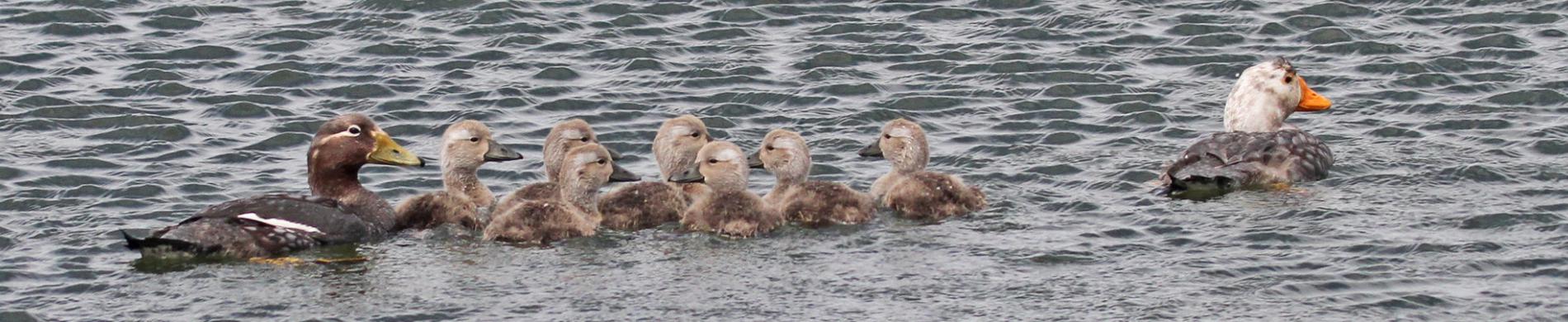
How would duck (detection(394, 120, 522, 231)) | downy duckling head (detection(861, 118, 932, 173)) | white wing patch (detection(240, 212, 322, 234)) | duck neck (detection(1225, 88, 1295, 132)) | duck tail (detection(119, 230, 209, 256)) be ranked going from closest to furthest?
duck tail (detection(119, 230, 209, 256)) < white wing patch (detection(240, 212, 322, 234)) < duck (detection(394, 120, 522, 231)) < downy duckling head (detection(861, 118, 932, 173)) < duck neck (detection(1225, 88, 1295, 132))

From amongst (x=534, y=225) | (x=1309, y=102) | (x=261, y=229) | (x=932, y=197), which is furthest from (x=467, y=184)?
(x=1309, y=102)

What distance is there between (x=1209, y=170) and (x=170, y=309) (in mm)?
6363

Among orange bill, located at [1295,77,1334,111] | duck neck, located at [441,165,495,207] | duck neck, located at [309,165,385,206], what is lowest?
orange bill, located at [1295,77,1334,111]

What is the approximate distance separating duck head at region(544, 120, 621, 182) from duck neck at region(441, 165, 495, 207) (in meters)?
0.47

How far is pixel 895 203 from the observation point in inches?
573

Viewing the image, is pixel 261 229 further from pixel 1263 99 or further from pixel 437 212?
pixel 1263 99

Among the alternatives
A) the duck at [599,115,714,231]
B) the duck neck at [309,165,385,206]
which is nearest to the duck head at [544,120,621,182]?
the duck at [599,115,714,231]

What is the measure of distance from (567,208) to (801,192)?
135 centimetres

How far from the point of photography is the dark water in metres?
12.5

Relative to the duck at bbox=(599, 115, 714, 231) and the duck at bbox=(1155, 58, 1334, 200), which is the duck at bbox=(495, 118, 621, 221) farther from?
the duck at bbox=(1155, 58, 1334, 200)

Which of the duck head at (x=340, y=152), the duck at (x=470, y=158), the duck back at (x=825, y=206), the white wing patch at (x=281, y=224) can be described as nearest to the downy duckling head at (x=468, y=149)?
the duck at (x=470, y=158)

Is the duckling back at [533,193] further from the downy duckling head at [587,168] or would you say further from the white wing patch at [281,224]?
the white wing patch at [281,224]

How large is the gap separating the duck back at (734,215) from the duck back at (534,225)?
2.31 feet

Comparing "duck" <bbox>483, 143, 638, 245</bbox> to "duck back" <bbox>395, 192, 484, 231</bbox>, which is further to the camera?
"duck back" <bbox>395, 192, 484, 231</bbox>
